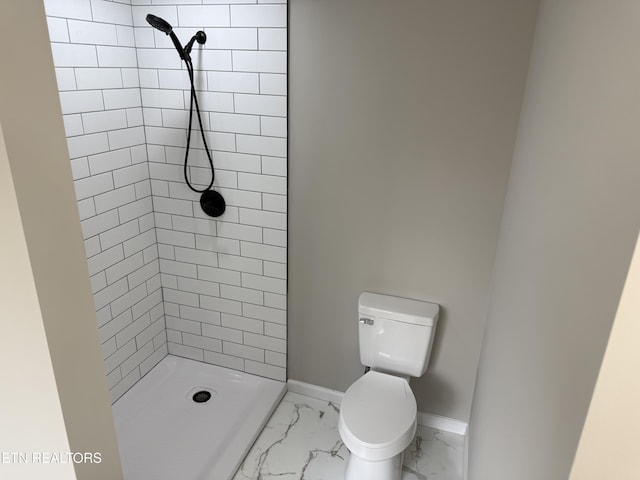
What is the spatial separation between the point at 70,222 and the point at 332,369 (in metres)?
1.86

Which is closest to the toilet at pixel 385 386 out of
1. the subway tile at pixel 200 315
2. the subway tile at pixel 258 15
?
the subway tile at pixel 200 315

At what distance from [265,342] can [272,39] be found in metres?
1.63

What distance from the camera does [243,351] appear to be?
2.66 meters

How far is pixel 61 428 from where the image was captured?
3.25 feet

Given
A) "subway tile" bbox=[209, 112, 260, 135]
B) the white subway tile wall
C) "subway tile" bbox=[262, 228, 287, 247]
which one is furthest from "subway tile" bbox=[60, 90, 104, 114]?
"subway tile" bbox=[262, 228, 287, 247]

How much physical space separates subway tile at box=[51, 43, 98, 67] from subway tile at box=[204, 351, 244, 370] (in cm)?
174

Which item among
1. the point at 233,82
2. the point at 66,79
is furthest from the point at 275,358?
the point at 66,79

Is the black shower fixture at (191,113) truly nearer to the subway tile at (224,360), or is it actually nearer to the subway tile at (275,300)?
the subway tile at (275,300)

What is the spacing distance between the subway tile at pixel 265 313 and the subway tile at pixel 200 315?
0.69 feet

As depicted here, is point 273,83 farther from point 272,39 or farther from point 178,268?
point 178,268

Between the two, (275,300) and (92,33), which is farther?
(275,300)

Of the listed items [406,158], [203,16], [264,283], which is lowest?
[264,283]

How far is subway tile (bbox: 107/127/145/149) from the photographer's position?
7.16 feet

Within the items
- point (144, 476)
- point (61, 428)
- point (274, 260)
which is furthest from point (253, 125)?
point (144, 476)
